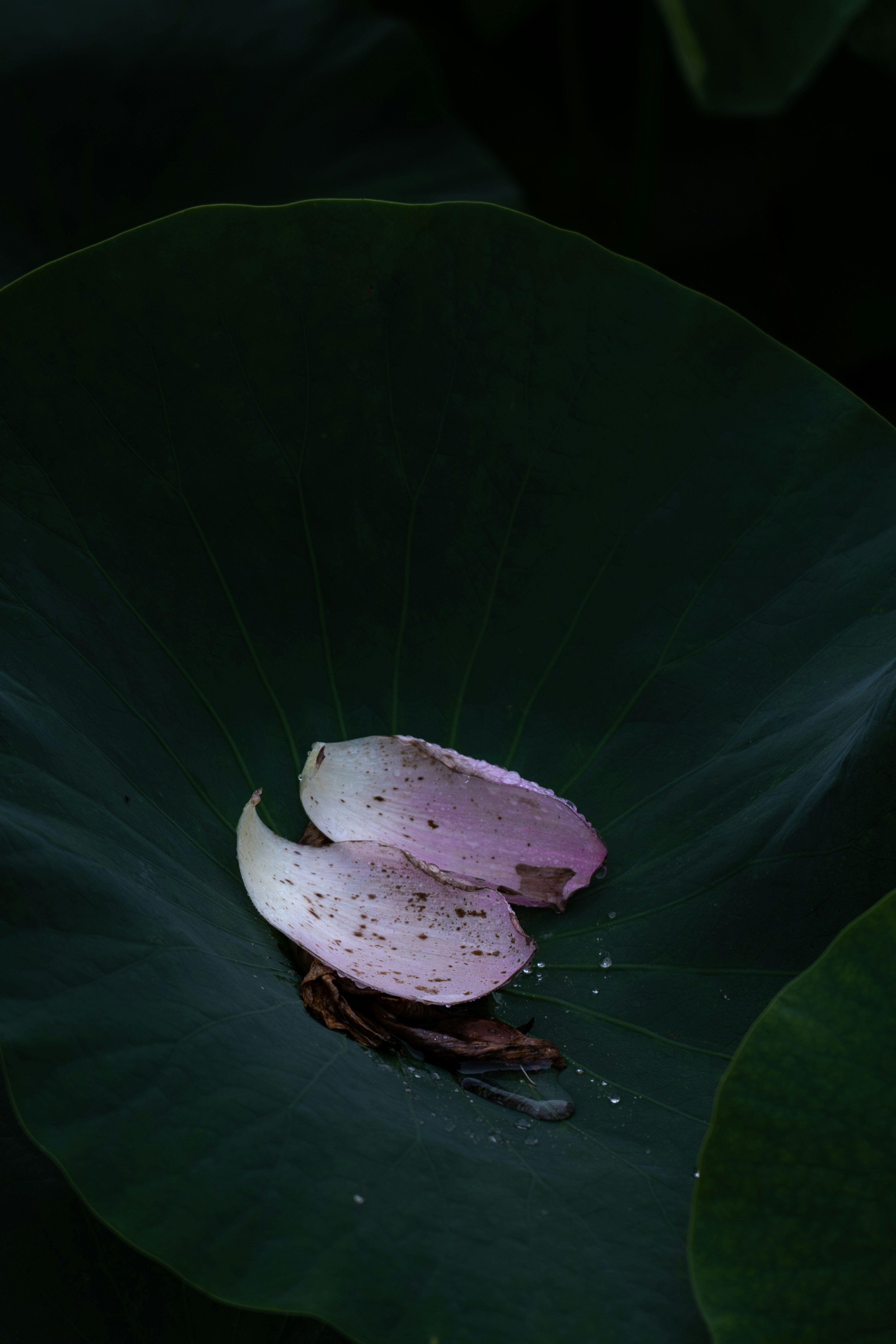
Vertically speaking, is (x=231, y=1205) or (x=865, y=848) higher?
(x=231, y=1205)

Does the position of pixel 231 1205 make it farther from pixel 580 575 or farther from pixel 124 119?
pixel 124 119

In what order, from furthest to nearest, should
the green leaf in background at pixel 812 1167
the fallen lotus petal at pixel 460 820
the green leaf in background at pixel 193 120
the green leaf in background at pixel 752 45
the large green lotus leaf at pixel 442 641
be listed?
the green leaf in background at pixel 193 120, the green leaf in background at pixel 752 45, the fallen lotus petal at pixel 460 820, the large green lotus leaf at pixel 442 641, the green leaf in background at pixel 812 1167

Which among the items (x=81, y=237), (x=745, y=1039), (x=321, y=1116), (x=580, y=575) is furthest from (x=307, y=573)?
(x=81, y=237)

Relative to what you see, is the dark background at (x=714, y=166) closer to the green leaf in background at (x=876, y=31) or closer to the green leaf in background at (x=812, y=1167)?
the green leaf in background at (x=876, y=31)

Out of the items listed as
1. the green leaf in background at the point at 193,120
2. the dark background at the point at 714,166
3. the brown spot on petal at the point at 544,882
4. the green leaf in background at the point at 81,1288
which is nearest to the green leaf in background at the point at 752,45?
the green leaf in background at the point at 193,120

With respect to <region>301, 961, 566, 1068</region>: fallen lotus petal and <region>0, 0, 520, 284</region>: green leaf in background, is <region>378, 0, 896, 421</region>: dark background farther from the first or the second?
<region>301, 961, 566, 1068</region>: fallen lotus petal

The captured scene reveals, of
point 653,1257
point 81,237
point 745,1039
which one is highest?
point 81,237

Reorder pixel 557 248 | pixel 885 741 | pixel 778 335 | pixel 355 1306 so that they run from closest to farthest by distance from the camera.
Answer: pixel 355 1306 → pixel 885 741 → pixel 557 248 → pixel 778 335
